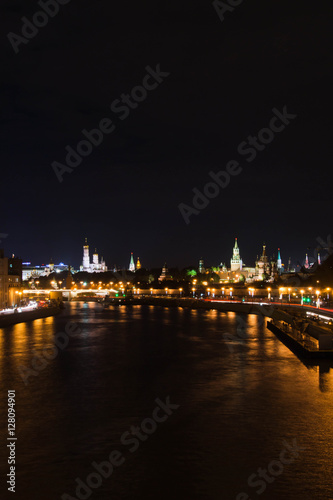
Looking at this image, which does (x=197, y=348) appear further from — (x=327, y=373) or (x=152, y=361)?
(x=327, y=373)

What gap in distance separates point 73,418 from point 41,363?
9647 millimetres

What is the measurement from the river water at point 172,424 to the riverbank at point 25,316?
14.2 m

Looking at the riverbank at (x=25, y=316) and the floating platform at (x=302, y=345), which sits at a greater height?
the riverbank at (x=25, y=316)

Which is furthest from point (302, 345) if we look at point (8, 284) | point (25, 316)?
point (8, 284)

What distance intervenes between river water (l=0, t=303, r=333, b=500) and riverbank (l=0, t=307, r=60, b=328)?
14.2 metres

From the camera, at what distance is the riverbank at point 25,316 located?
4021 cm

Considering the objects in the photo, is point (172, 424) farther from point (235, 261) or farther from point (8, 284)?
point (235, 261)

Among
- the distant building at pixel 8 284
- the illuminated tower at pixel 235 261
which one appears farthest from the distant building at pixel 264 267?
the distant building at pixel 8 284

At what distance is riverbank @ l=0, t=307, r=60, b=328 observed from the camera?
40.2 meters

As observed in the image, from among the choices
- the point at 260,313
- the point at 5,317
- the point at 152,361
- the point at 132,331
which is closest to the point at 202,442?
the point at 152,361

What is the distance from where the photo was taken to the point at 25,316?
150 ft

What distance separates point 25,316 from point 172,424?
114 ft

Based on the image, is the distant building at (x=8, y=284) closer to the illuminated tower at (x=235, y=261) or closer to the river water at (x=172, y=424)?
the river water at (x=172, y=424)

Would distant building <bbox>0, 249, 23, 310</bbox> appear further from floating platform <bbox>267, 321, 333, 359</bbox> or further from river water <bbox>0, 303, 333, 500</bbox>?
floating platform <bbox>267, 321, 333, 359</bbox>
